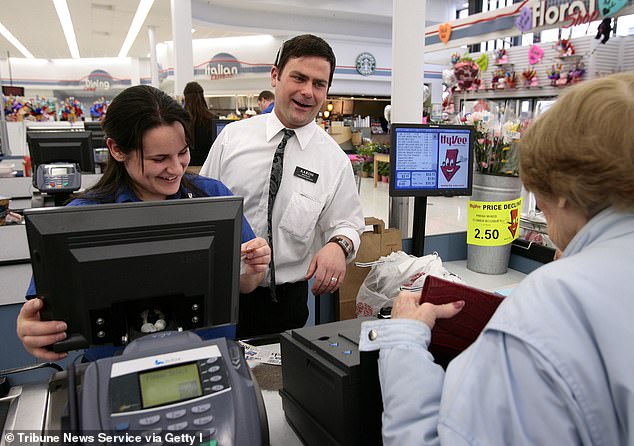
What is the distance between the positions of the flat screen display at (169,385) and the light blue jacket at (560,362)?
39cm

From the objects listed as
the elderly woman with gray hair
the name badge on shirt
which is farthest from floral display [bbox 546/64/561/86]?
the elderly woman with gray hair

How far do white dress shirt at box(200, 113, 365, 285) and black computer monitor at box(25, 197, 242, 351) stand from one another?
1.00 m

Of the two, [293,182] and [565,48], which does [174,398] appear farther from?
[565,48]

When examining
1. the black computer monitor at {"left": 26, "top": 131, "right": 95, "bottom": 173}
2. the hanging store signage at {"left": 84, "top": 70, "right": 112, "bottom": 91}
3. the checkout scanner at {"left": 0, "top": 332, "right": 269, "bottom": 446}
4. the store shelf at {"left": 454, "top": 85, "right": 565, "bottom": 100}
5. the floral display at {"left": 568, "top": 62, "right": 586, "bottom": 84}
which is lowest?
the checkout scanner at {"left": 0, "top": 332, "right": 269, "bottom": 446}

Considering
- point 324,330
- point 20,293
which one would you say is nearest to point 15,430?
point 324,330

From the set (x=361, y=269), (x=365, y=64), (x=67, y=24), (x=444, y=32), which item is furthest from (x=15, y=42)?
(x=361, y=269)

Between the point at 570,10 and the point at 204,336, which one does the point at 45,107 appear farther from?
the point at 204,336

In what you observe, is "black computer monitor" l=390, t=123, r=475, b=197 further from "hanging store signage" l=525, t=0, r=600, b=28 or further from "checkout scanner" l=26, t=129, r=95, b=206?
"hanging store signage" l=525, t=0, r=600, b=28

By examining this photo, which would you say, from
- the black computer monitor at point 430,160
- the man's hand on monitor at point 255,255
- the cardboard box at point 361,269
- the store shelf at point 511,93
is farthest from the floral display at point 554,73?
the man's hand on monitor at point 255,255

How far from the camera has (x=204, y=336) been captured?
54.6 inches

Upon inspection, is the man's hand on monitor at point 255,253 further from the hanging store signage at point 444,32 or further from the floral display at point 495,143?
the hanging store signage at point 444,32

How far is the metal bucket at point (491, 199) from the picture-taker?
2805 millimetres

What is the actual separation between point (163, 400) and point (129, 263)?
1.02 feet

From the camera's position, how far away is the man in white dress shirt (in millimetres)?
2047
